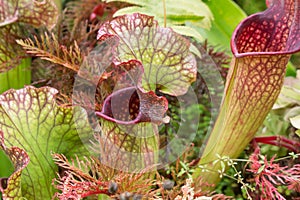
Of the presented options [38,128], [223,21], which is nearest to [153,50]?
[38,128]

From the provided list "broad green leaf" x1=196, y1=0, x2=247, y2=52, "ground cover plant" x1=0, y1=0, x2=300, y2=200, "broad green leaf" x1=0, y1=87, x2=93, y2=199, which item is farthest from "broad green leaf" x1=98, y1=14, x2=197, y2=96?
"broad green leaf" x1=196, y1=0, x2=247, y2=52

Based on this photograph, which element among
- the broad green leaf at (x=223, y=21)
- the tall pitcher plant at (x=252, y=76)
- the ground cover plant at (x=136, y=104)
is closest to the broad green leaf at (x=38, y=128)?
the ground cover plant at (x=136, y=104)

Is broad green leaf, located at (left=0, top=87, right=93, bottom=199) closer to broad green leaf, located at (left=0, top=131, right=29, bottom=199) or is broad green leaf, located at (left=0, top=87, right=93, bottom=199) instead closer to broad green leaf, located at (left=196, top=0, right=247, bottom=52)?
broad green leaf, located at (left=0, top=131, right=29, bottom=199)

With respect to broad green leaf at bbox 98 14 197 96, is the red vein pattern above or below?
below

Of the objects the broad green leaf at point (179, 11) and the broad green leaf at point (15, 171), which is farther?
the broad green leaf at point (179, 11)

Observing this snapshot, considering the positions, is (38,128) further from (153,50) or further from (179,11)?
(179,11)

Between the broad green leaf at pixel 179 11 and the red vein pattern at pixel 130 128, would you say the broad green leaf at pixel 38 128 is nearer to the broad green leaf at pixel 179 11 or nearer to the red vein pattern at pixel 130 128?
the red vein pattern at pixel 130 128

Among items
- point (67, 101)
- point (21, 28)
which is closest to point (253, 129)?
point (67, 101)
